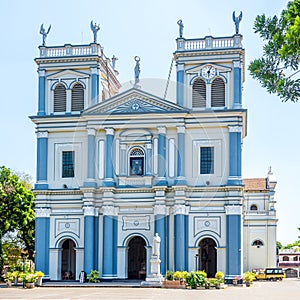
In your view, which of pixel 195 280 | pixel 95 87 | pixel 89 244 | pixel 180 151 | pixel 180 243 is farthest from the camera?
pixel 95 87

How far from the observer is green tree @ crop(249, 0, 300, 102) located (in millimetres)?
14406

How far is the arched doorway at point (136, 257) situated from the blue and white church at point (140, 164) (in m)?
0.15

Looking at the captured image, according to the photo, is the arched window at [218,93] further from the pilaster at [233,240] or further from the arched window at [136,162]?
the pilaster at [233,240]

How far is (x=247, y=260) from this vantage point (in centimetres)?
6347

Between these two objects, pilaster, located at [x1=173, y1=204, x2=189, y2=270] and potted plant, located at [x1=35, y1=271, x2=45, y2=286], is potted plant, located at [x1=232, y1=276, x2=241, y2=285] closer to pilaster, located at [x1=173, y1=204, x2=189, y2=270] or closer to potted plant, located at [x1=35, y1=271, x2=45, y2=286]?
pilaster, located at [x1=173, y1=204, x2=189, y2=270]

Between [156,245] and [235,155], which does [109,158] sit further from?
[235,155]

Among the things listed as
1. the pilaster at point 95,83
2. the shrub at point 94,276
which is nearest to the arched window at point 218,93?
the pilaster at point 95,83

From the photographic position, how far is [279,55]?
1504cm

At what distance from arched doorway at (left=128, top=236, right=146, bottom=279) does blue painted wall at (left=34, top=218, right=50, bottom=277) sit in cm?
556

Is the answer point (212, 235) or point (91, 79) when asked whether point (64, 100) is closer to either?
point (91, 79)

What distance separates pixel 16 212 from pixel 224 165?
14.2 metres

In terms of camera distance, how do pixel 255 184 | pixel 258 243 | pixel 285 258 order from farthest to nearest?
pixel 285 258 → pixel 255 184 → pixel 258 243

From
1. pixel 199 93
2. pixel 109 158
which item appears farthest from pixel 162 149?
pixel 199 93

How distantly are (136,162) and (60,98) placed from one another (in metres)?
6.68
